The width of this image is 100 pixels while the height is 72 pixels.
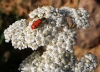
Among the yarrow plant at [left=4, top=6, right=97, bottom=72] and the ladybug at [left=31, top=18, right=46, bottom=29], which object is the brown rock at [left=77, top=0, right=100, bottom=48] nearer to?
the yarrow plant at [left=4, top=6, right=97, bottom=72]

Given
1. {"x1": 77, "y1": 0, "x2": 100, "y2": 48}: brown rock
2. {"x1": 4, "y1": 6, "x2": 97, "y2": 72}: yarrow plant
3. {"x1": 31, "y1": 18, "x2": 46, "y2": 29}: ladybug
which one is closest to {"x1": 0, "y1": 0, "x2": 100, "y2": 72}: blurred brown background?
{"x1": 77, "y1": 0, "x2": 100, "y2": 48}: brown rock

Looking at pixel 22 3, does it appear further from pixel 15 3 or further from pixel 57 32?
pixel 57 32

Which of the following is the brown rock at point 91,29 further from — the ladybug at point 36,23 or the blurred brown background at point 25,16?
the ladybug at point 36,23

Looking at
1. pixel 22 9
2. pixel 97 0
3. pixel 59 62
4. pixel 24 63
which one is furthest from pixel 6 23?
pixel 59 62

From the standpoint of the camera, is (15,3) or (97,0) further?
(15,3)

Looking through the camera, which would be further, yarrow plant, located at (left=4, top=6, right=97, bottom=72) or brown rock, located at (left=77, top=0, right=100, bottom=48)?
brown rock, located at (left=77, top=0, right=100, bottom=48)

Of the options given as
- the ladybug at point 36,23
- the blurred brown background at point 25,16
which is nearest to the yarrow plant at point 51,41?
the ladybug at point 36,23

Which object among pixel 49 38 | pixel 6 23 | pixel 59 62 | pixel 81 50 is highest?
pixel 6 23
